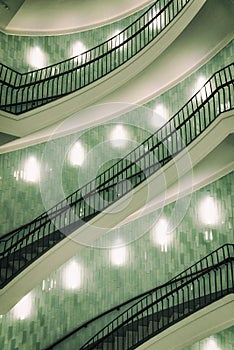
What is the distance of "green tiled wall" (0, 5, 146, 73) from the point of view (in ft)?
54.2

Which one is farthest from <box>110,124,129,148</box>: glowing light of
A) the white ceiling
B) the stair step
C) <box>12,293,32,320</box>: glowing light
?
the stair step

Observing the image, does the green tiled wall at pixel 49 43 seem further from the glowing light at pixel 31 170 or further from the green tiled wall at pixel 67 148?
the glowing light at pixel 31 170

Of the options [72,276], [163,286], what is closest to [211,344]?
[163,286]

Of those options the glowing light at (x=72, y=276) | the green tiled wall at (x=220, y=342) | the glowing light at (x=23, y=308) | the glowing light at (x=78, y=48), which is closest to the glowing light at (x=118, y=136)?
the glowing light at (x=78, y=48)

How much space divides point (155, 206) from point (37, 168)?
419 centimetres

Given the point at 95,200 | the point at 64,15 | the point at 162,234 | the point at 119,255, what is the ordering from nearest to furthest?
the point at 95,200 < the point at 162,234 < the point at 119,255 < the point at 64,15

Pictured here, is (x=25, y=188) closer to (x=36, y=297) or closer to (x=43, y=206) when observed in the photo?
(x=43, y=206)

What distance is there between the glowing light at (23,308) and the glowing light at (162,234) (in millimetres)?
4521

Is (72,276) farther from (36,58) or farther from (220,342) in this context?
(36,58)

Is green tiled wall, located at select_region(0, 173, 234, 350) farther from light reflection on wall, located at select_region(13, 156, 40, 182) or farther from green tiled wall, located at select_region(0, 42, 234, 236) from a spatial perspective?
light reflection on wall, located at select_region(13, 156, 40, 182)

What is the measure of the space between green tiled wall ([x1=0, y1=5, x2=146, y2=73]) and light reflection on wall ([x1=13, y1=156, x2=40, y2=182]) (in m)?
3.31

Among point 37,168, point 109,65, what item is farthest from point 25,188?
point 109,65

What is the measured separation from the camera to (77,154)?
17.2 meters

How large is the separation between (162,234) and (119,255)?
1.67 metres
